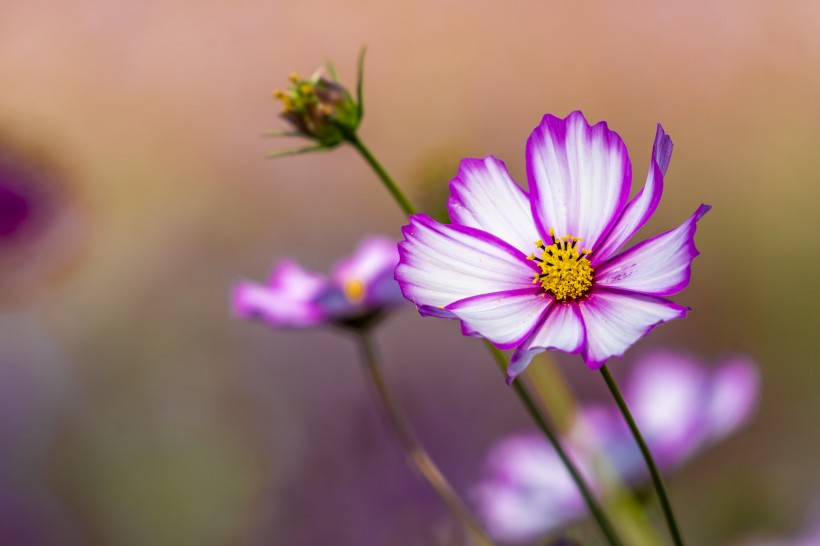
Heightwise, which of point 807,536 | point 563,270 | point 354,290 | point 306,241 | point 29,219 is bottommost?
point 807,536

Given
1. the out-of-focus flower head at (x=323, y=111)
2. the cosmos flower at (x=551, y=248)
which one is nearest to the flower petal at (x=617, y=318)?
the cosmos flower at (x=551, y=248)

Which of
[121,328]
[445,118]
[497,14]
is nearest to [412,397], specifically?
[121,328]

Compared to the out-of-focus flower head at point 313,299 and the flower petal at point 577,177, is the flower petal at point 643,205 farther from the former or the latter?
the out-of-focus flower head at point 313,299

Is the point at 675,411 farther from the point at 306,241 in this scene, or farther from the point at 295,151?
the point at 306,241

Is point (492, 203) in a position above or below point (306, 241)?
below

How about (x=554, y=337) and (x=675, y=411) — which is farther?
(x=675, y=411)

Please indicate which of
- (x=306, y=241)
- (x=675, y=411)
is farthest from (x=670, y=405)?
(x=306, y=241)

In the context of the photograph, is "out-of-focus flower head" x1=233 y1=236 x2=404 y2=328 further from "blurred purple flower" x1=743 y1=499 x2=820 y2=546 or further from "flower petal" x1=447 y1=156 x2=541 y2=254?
"blurred purple flower" x1=743 y1=499 x2=820 y2=546
